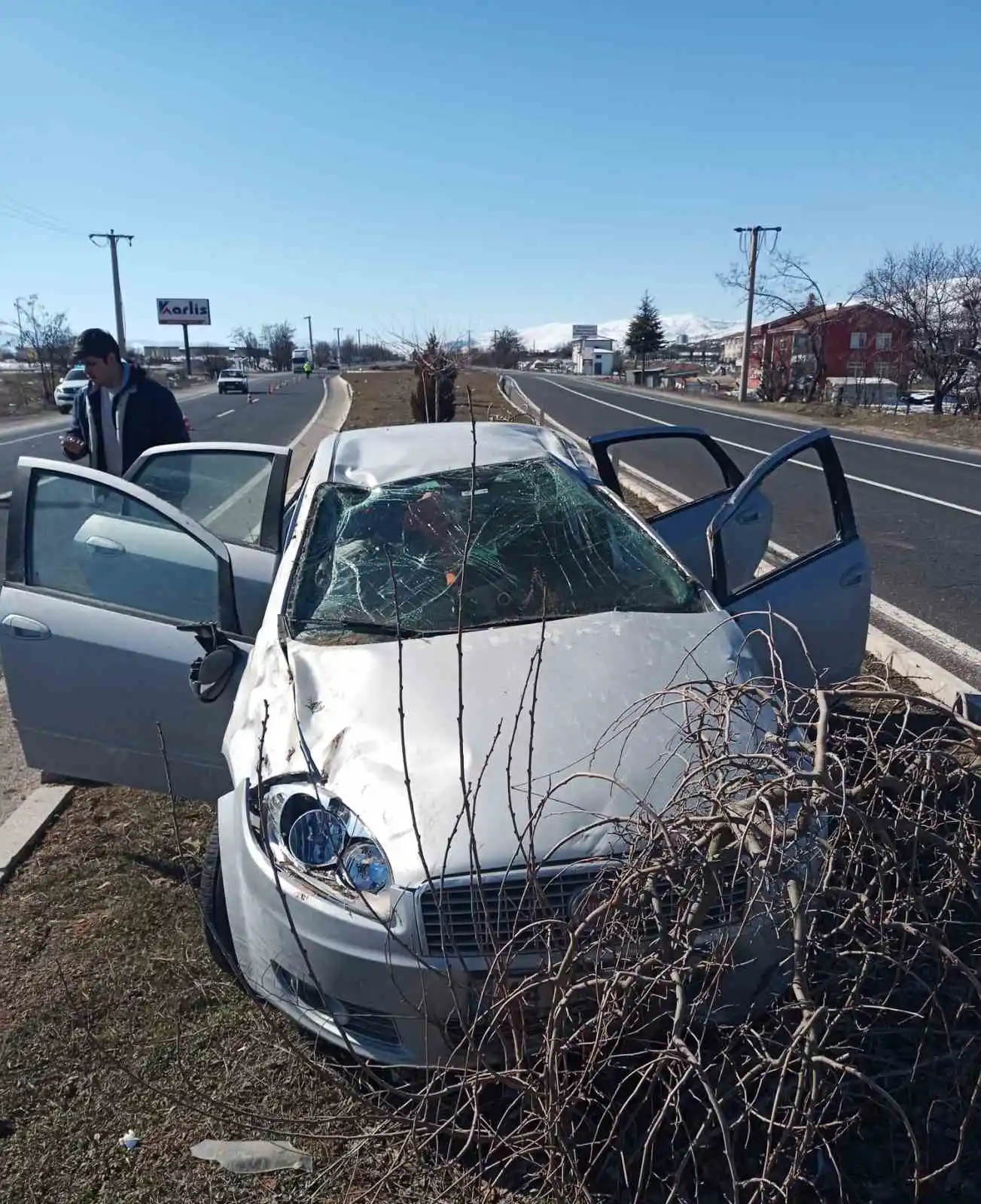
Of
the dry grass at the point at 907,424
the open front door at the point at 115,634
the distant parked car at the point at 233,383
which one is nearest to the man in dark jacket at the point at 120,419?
the open front door at the point at 115,634

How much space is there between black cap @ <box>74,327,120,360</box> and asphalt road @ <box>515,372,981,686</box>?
16.3 feet

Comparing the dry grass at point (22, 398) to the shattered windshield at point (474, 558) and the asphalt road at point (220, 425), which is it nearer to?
the asphalt road at point (220, 425)

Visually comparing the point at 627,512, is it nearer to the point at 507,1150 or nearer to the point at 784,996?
the point at 784,996

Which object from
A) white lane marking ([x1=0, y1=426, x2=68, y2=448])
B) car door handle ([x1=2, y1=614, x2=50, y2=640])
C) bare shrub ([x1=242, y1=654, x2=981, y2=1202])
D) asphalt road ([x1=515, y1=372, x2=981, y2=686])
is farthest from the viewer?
white lane marking ([x1=0, y1=426, x2=68, y2=448])

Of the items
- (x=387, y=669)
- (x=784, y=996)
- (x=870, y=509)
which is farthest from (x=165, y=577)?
(x=870, y=509)

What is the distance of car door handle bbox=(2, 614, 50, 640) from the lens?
11.9ft

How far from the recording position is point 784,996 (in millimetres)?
2424

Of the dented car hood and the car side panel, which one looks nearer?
the dented car hood

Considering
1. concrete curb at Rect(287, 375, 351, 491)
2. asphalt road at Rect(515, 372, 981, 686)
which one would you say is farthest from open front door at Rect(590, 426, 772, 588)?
concrete curb at Rect(287, 375, 351, 491)

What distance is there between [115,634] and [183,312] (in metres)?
94.1

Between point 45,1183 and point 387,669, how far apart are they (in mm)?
1536

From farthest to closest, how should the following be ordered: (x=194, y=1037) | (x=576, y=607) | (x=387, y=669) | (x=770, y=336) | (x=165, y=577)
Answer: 1. (x=770, y=336)
2. (x=165, y=577)
3. (x=576, y=607)
4. (x=387, y=669)
5. (x=194, y=1037)

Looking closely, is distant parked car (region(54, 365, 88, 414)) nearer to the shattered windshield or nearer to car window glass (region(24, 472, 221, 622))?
car window glass (region(24, 472, 221, 622))

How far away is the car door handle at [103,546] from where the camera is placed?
394 centimetres
